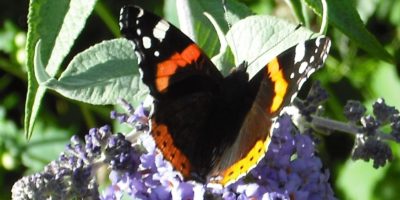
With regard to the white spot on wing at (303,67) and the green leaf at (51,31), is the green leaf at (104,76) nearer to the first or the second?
the green leaf at (51,31)

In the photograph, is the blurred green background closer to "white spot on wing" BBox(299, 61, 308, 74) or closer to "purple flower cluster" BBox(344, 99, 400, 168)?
"purple flower cluster" BBox(344, 99, 400, 168)

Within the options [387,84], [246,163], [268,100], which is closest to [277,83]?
[268,100]

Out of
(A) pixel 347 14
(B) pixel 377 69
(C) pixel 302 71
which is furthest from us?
(B) pixel 377 69

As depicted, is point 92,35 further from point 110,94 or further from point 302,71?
point 302,71

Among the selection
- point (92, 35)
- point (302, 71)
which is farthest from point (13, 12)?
point (302, 71)

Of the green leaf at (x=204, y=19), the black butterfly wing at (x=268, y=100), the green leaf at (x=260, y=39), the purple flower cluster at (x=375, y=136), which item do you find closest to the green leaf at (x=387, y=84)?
the purple flower cluster at (x=375, y=136)

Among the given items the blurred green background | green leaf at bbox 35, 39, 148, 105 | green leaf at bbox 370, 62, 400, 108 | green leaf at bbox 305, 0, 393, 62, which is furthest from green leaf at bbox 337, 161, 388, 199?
green leaf at bbox 35, 39, 148, 105
